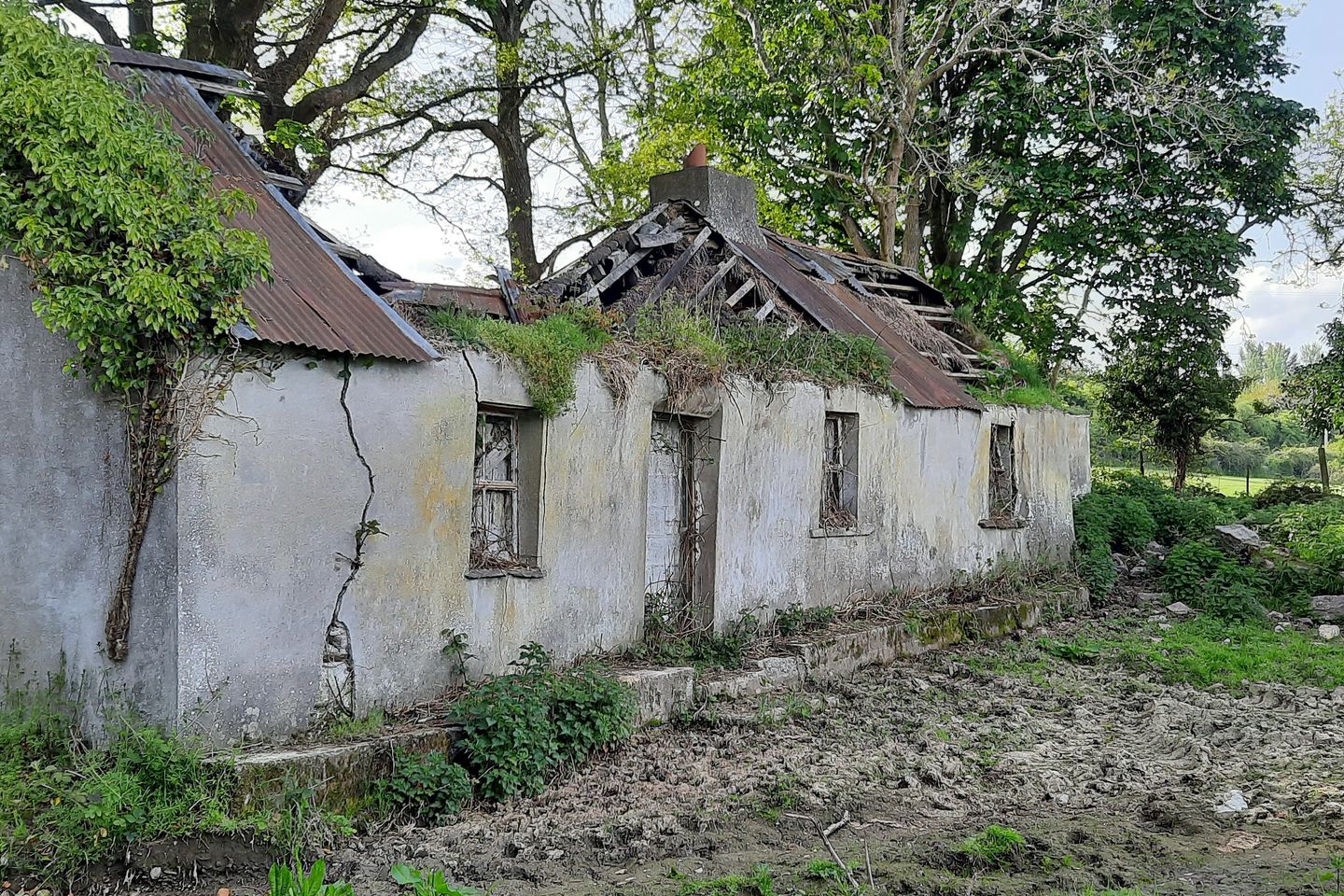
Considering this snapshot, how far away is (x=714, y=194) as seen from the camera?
13.0m

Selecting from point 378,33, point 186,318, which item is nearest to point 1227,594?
point 186,318

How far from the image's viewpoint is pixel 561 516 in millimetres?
8516

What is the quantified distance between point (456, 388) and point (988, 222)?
59.7 feet

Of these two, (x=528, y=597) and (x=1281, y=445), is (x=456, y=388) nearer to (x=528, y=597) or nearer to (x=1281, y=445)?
(x=528, y=597)

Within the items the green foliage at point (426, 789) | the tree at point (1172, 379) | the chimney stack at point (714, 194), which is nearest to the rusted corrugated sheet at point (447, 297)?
the green foliage at point (426, 789)

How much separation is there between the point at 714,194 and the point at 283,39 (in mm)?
9385

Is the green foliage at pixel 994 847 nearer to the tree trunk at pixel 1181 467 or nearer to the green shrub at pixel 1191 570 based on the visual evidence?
the green shrub at pixel 1191 570

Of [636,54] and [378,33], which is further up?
[636,54]

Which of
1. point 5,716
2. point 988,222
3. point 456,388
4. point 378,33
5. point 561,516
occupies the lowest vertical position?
point 5,716

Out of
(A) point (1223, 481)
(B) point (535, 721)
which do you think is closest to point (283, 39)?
(B) point (535, 721)

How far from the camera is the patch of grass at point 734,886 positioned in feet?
17.6

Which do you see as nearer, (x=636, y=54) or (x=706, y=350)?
(x=706, y=350)

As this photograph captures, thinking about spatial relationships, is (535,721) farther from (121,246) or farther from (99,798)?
(121,246)

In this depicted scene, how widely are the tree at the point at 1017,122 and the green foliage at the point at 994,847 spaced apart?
50.1 feet
